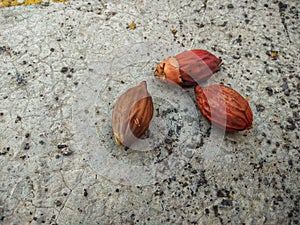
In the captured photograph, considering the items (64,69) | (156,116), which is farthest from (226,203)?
(64,69)

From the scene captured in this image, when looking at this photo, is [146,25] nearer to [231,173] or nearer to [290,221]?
[231,173]

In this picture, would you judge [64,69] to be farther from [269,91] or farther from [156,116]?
[269,91]

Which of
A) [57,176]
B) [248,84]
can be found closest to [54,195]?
[57,176]

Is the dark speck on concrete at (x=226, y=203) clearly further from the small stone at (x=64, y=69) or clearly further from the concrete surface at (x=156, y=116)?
the small stone at (x=64, y=69)

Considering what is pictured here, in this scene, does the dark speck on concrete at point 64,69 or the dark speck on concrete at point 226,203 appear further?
the dark speck on concrete at point 64,69

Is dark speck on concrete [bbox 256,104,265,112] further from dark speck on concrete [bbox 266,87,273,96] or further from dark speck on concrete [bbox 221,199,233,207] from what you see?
dark speck on concrete [bbox 221,199,233,207]

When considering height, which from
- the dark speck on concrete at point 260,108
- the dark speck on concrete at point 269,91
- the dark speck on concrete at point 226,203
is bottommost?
the dark speck on concrete at point 226,203

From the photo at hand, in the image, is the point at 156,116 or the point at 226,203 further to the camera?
the point at 156,116

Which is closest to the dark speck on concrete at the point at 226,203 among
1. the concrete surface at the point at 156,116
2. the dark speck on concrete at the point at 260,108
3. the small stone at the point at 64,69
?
the concrete surface at the point at 156,116

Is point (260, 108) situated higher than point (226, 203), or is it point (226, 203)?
point (260, 108)
